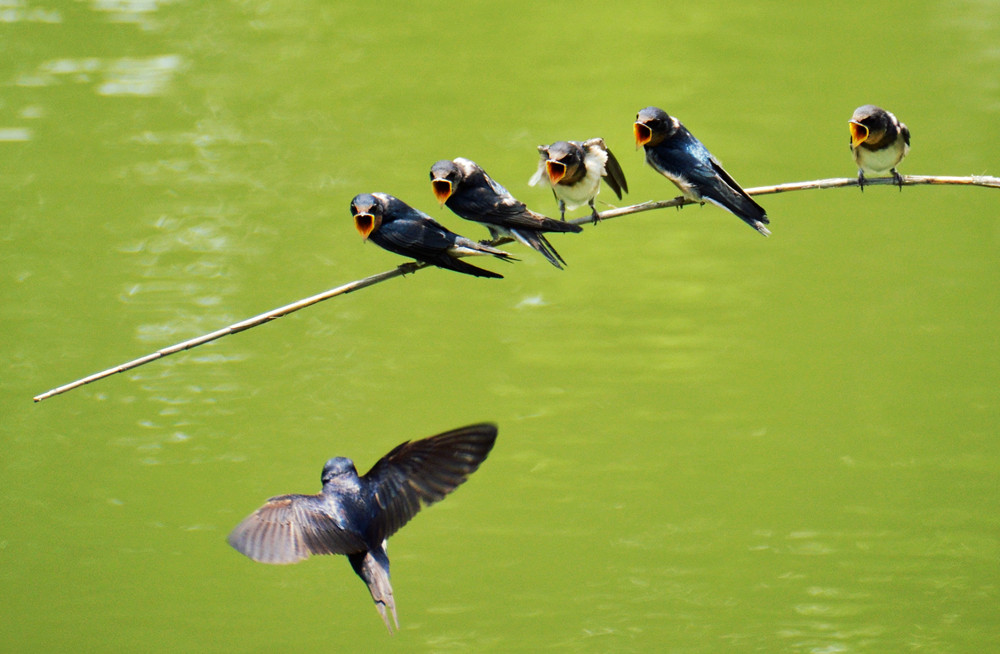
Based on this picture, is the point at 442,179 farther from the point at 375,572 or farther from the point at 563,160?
the point at 375,572

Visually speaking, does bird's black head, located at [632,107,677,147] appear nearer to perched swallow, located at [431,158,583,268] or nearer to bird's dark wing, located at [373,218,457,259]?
perched swallow, located at [431,158,583,268]

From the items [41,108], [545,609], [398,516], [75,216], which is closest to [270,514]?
[398,516]

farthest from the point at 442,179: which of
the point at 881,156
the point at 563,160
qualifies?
the point at 881,156

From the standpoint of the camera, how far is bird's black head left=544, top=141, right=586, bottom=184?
223 centimetres

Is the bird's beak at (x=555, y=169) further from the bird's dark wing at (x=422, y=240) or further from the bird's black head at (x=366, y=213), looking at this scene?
the bird's black head at (x=366, y=213)

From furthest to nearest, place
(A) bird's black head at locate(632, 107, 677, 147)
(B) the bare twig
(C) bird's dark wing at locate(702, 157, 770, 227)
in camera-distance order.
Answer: (A) bird's black head at locate(632, 107, 677, 147) → (C) bird's dark wing at locate(702, 157, 770, 227) → (B) the bare twig

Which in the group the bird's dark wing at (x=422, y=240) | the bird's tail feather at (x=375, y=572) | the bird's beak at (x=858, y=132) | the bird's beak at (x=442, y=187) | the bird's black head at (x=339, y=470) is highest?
the bird's beak at (x=858, y=132)

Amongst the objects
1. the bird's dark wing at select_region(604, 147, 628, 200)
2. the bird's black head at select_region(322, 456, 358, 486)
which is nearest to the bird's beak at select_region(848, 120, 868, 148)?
the bird's dark wing at select_region(604, 147, 628, 200)

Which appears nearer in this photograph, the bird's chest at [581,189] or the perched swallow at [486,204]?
the perched swallow at [486,204]

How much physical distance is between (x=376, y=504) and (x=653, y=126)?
899mm

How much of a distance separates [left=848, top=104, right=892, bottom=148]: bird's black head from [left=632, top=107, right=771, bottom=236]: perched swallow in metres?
0.26

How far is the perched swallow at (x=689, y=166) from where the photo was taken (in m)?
2.16

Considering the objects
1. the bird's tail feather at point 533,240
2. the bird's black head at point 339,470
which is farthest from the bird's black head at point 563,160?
Result: the bird's black head at point 339,470

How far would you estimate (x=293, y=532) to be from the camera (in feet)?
6.28
